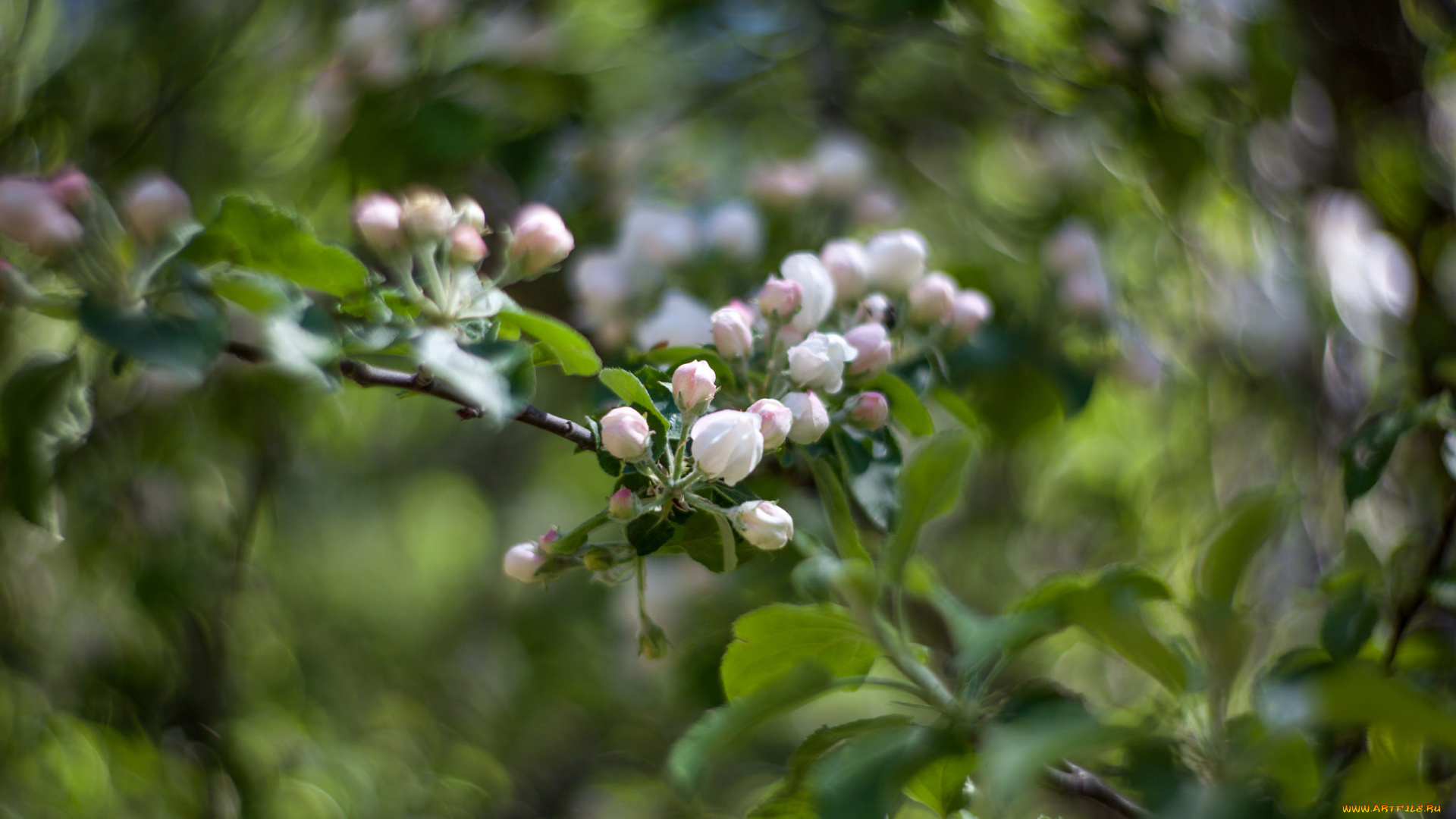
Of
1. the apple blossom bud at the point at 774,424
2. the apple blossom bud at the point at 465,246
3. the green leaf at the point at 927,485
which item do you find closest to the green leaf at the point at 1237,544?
the green leaf at the point at 927,485

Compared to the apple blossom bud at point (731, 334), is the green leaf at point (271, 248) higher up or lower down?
higher up

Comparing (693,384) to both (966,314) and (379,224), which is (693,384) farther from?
(966,314)

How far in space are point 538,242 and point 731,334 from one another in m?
0.16

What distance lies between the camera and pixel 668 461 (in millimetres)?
636

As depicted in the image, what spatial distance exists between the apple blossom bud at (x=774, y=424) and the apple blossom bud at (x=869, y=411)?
0.11 m

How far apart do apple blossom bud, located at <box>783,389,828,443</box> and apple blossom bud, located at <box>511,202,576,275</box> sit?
22 cm

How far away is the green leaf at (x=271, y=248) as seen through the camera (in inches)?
20.9

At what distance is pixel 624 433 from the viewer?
1.87ft

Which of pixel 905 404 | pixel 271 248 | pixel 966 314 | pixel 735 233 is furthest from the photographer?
pixel 735 233

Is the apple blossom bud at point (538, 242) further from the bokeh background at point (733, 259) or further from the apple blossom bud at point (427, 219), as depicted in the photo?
the bokeh background at point (733, 259)

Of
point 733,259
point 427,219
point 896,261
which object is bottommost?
point 733,259

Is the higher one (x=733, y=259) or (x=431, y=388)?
(x=431, y=388)

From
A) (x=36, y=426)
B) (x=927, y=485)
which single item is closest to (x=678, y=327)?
(x=927, y=485)

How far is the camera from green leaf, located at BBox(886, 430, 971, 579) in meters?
0.55
